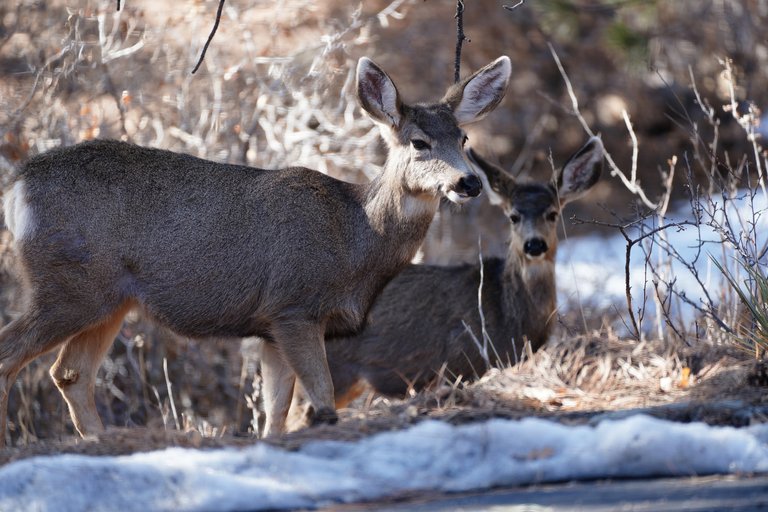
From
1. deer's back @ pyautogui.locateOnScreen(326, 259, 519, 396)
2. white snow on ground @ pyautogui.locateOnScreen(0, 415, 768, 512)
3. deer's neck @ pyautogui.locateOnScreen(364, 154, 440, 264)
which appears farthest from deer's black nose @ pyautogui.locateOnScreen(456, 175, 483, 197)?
deer's back @ pyautogui.locateOnScreen(326, 259, 519, 396)

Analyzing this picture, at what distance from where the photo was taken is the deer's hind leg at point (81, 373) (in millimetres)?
7195

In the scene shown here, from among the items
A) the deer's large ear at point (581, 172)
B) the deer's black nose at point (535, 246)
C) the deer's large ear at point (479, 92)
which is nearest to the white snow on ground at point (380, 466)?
the deer's large ear at point (479, 92)

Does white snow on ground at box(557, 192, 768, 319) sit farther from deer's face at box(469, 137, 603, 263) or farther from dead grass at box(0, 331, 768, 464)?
dead grass at box(0, 331, 768, 464)

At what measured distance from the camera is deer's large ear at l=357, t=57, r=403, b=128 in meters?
6.96

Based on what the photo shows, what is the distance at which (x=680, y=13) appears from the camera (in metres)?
17.0

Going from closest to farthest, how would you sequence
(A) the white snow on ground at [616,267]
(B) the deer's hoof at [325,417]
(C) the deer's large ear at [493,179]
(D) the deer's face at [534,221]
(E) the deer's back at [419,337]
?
(B) the deer's hoof at [325,417] < (E) the deer's back at [419,337] < (D) the deer's face at [534,221] < (C) the deer's large ear at [493,179] < (A) the white snow on ground at [616,267]

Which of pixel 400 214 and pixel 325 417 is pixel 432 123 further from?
pixel 325 417

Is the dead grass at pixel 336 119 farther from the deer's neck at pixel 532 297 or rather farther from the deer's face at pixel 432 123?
the deer's face at pixel 432 123

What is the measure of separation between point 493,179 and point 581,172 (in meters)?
0.67

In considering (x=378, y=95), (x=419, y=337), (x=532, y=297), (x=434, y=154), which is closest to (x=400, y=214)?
(x=434, y=154)

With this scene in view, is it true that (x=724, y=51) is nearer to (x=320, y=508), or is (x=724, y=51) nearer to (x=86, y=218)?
(x=86, y=218)

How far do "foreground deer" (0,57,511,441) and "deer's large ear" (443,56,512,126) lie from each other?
100 millimetres

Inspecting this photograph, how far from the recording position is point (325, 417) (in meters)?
5.80

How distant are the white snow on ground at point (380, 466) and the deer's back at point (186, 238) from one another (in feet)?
7.01
